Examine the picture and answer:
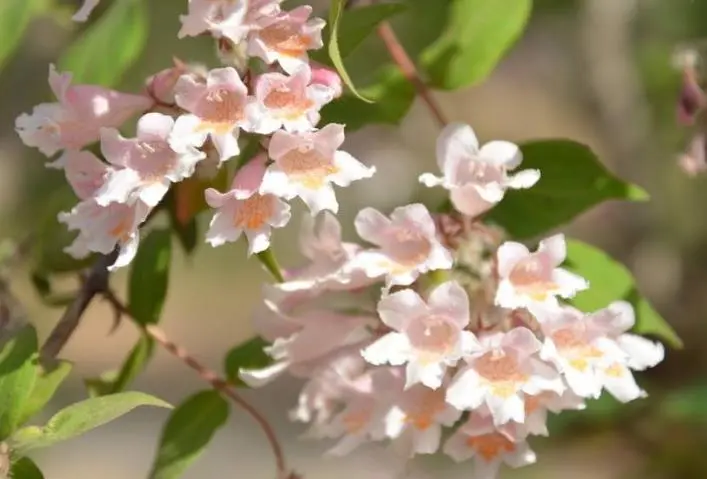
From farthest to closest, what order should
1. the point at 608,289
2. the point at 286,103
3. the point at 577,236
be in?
the point at 577,236
the point at 608,289
the point at 286,103

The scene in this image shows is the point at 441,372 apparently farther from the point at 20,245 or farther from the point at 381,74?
the point at 20,245

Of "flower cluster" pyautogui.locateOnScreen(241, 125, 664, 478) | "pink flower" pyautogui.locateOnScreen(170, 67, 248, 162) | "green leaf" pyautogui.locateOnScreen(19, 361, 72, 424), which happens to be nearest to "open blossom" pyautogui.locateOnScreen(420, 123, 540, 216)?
"flower cluster" pyautogui.locateOnScreen(241, 125, 664, 478)

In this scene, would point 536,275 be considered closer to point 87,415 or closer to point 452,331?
point 452,331

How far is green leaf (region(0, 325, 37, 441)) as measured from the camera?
1.45 feet

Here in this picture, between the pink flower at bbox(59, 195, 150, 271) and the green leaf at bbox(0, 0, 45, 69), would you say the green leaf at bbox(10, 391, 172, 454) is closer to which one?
the pink flower at bbox(59, 195, 150, 271)

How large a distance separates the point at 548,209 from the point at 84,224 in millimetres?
266

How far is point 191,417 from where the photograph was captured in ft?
1.82

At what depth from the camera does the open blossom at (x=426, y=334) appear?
0.44 metres

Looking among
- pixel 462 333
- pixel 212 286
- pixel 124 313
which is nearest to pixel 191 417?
pixel 124 313

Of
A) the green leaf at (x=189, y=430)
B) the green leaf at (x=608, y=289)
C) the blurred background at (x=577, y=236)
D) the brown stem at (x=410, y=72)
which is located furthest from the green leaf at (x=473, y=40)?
the blurred background at (x=577, y=236)

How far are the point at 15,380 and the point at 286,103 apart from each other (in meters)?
0.18

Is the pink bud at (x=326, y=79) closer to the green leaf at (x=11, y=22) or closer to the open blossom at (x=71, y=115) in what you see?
the open blossom at (x=71, y=115)

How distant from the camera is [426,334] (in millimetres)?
447

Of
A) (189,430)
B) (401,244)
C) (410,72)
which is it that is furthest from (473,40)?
(189,430)
